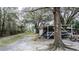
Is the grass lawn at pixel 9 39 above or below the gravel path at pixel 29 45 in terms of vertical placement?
above

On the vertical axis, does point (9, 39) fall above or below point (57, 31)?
below

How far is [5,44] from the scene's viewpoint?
2229mm

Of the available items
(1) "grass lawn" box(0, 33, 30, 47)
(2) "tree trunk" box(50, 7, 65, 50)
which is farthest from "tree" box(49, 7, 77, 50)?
(1) "grass lawn" box(0, 33, 30, 47)

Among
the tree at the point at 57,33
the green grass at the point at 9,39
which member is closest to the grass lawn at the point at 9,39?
the green grass at the point at 9,39

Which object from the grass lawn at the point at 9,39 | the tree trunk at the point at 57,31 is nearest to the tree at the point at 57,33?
the tree trunk at the point at 57,31

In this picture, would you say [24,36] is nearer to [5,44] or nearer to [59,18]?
[5,44]

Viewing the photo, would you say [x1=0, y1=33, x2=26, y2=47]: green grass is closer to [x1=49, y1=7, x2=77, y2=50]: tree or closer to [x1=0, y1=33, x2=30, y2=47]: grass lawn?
[x1=0, y1=33, x2=30, y2=47]: grass lawn

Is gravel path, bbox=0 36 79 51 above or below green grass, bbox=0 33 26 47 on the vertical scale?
below

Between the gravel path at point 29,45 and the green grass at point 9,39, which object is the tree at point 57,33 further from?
the green grass at point 9,39

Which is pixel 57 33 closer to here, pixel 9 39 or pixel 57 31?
pixel 57 31

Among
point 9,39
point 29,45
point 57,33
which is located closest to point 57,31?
point 57,33
